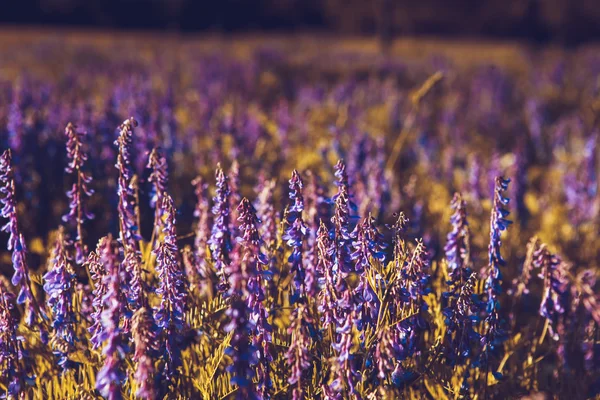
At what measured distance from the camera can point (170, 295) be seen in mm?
1961

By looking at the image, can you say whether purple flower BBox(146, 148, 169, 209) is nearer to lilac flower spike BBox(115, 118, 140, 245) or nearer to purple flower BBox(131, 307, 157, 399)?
lilac flower spike BBox(115, 118, 140, 245)

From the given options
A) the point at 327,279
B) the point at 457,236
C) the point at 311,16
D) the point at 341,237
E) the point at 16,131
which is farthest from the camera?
the point at 311,16

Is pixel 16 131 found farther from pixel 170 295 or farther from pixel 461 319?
pixel 461 319

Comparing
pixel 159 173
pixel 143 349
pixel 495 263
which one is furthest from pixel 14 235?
pixel 495 263

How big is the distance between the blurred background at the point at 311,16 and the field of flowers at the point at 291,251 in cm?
2097

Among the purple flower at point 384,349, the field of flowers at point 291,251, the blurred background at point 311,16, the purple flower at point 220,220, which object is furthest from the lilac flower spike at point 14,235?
the blurred background at point 311,16

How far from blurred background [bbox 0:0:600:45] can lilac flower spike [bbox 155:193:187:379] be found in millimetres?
25397

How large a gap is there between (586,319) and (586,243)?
6.55 ft

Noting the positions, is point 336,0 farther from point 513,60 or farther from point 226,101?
point 226,101

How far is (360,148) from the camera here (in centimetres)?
479

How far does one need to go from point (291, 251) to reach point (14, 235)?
1240mm

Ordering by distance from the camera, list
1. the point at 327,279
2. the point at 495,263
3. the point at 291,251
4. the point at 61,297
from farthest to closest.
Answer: the point at 291,251, the point at 495,263, the point at 61,297, the point at 327,279

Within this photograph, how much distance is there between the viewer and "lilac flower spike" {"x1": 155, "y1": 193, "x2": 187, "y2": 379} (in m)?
1.93

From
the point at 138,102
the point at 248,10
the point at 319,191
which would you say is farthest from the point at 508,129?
the point at 248,10
